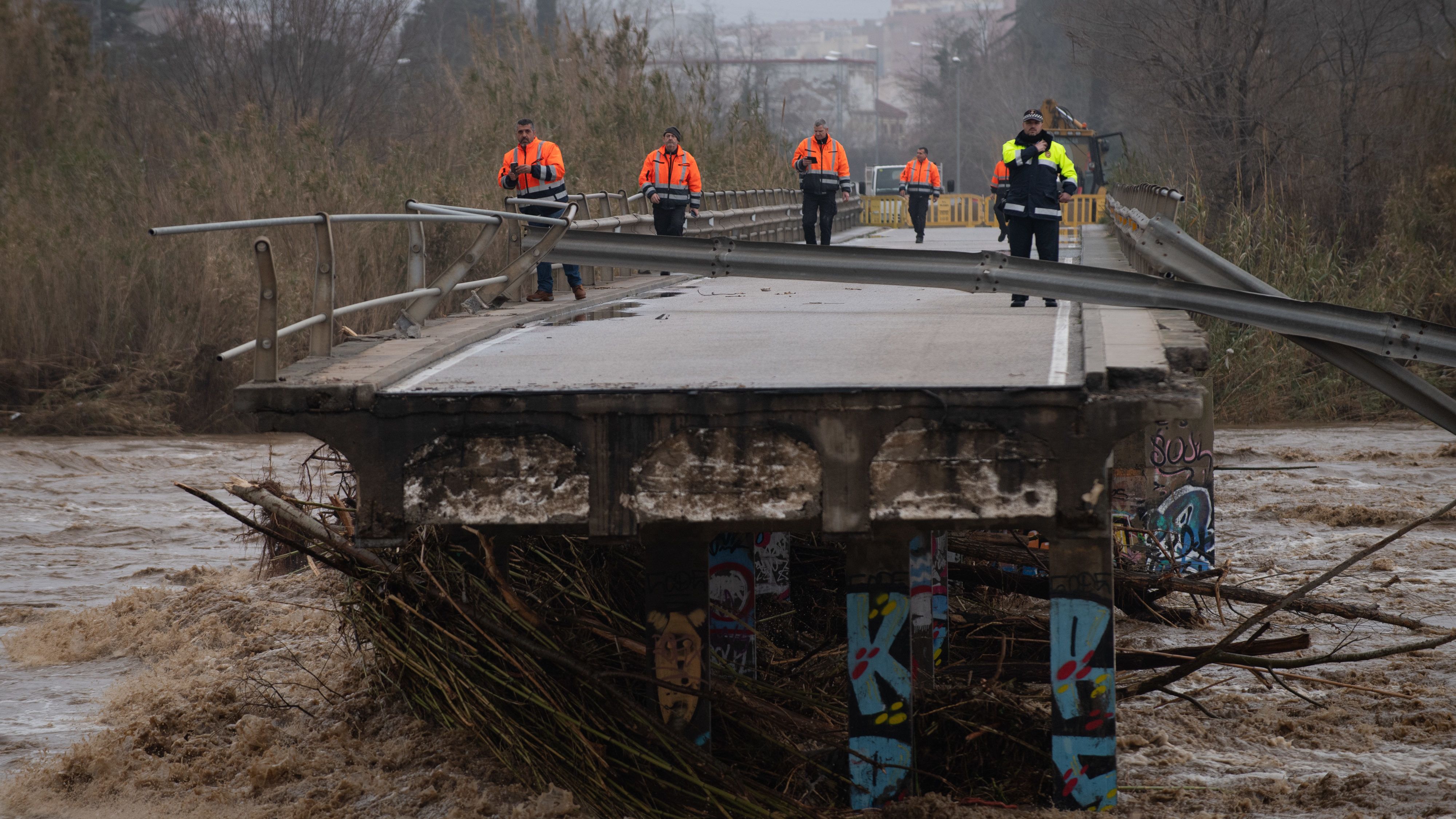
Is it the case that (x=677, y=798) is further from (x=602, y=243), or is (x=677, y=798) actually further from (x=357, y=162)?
(x=357, y=162)

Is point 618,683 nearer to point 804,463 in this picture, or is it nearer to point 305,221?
point 804,463

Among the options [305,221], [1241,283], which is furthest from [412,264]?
[1241,283]

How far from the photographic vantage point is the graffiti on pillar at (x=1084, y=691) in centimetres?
635

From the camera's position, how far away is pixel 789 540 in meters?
9.31

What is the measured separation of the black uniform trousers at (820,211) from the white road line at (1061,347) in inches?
398

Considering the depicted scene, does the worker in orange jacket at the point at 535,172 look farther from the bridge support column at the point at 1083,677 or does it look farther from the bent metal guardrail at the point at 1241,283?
the bridge support column at the point at 1083,677

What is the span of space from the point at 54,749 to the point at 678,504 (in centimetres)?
479

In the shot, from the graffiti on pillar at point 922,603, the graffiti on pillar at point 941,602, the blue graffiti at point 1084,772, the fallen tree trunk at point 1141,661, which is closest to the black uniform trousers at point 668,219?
the graffiti on pillar at point 941,602

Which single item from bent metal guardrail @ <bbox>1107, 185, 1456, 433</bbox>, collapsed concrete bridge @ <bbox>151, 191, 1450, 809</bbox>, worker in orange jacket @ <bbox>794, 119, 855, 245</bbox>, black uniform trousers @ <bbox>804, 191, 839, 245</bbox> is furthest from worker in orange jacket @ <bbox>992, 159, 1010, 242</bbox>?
collapsed concrete bridge @ <bbox>151, 191, 1450, 809</bbox>

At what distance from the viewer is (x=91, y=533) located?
15.7 m

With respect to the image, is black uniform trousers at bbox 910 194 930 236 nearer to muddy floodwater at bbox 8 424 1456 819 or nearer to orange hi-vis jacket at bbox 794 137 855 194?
orange hi-vis jacket at bbox 794 137 855 194

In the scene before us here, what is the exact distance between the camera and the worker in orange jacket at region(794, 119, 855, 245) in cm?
2080

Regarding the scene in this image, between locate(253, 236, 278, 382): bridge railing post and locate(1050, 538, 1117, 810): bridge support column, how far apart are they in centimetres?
333

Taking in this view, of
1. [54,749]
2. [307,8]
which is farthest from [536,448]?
[307,8]
